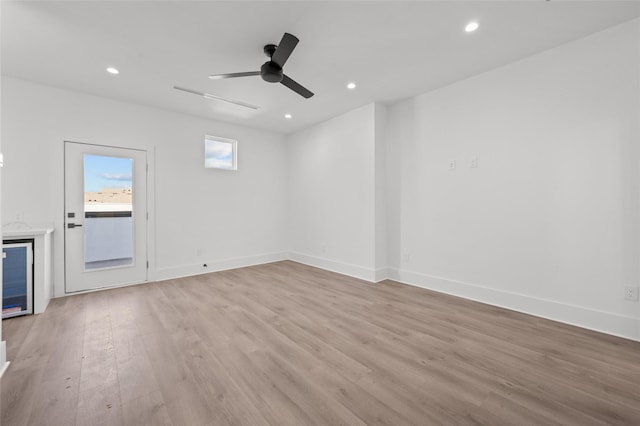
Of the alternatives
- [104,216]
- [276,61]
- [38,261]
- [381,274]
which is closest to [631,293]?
[381,274]

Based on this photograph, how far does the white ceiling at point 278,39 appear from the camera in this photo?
7.36 feet

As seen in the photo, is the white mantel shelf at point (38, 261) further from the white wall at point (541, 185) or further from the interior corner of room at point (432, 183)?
the white wall at point (541, 185)

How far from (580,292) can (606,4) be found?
261cm

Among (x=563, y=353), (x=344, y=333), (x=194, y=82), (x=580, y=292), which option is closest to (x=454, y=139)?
(x=580, y=292)

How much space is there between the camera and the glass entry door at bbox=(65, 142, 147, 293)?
12.4 ft

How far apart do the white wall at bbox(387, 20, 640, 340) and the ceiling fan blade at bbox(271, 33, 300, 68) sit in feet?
7.85

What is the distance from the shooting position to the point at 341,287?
4020mm

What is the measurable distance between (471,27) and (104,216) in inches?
206

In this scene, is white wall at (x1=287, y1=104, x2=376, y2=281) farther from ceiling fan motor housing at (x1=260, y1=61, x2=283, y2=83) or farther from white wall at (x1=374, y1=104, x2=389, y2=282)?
ceiling fan motor housing at (x1=260, y1=61, x2=283, y2=83)

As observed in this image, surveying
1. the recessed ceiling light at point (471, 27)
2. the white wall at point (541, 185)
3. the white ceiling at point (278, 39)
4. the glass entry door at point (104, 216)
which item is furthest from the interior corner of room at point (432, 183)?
the recessed ceiling light at point (471, 27)

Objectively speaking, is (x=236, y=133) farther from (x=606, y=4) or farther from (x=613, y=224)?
(x=613, y=224)

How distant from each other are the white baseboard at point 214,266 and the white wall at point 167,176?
0.06 ft

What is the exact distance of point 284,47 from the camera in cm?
241

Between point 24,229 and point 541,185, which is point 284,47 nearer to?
point 541,185
